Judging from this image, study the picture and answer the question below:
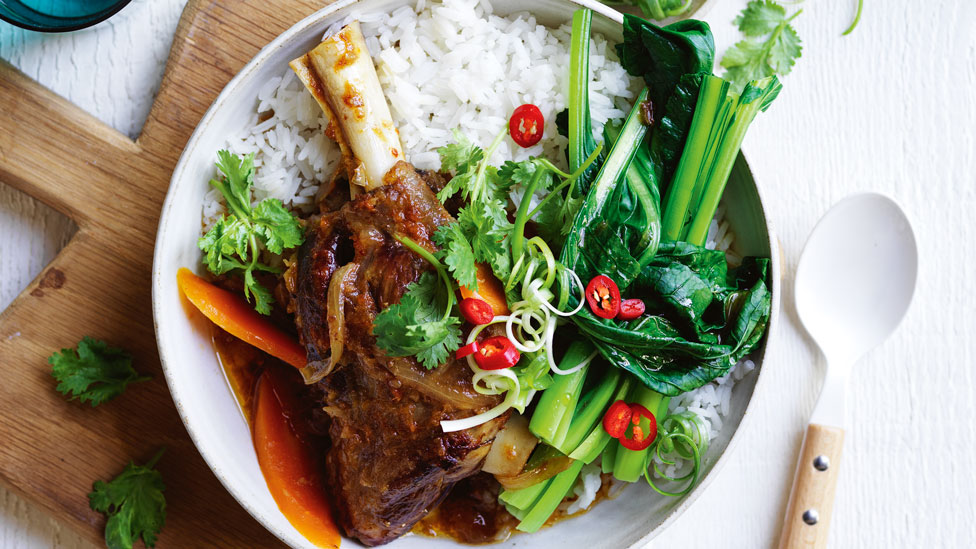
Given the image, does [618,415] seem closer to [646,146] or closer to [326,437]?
[646,146]

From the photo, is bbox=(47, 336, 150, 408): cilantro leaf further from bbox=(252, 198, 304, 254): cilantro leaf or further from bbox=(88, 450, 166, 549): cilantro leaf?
bbox=(252, 198, 304, 254): cilantro leaf

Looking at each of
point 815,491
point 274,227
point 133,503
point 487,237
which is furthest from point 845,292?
point 133,503

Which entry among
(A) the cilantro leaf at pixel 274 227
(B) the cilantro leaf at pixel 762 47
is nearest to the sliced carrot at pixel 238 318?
(A) the cilantro leaf at pixel 274 227

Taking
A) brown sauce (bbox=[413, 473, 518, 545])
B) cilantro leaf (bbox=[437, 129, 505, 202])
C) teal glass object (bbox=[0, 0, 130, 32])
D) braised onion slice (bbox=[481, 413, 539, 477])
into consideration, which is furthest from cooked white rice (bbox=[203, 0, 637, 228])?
brown sauce (bbox=[413, 473, 518, 545])

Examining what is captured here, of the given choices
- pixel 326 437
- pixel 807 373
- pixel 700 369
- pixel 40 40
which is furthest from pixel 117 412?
pixel 807 373

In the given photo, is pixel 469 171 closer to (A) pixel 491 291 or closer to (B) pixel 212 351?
(A) pixel 491 291

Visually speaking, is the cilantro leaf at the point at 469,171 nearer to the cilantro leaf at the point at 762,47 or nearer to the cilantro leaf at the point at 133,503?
the cilantro leaf at the point at 762,47
